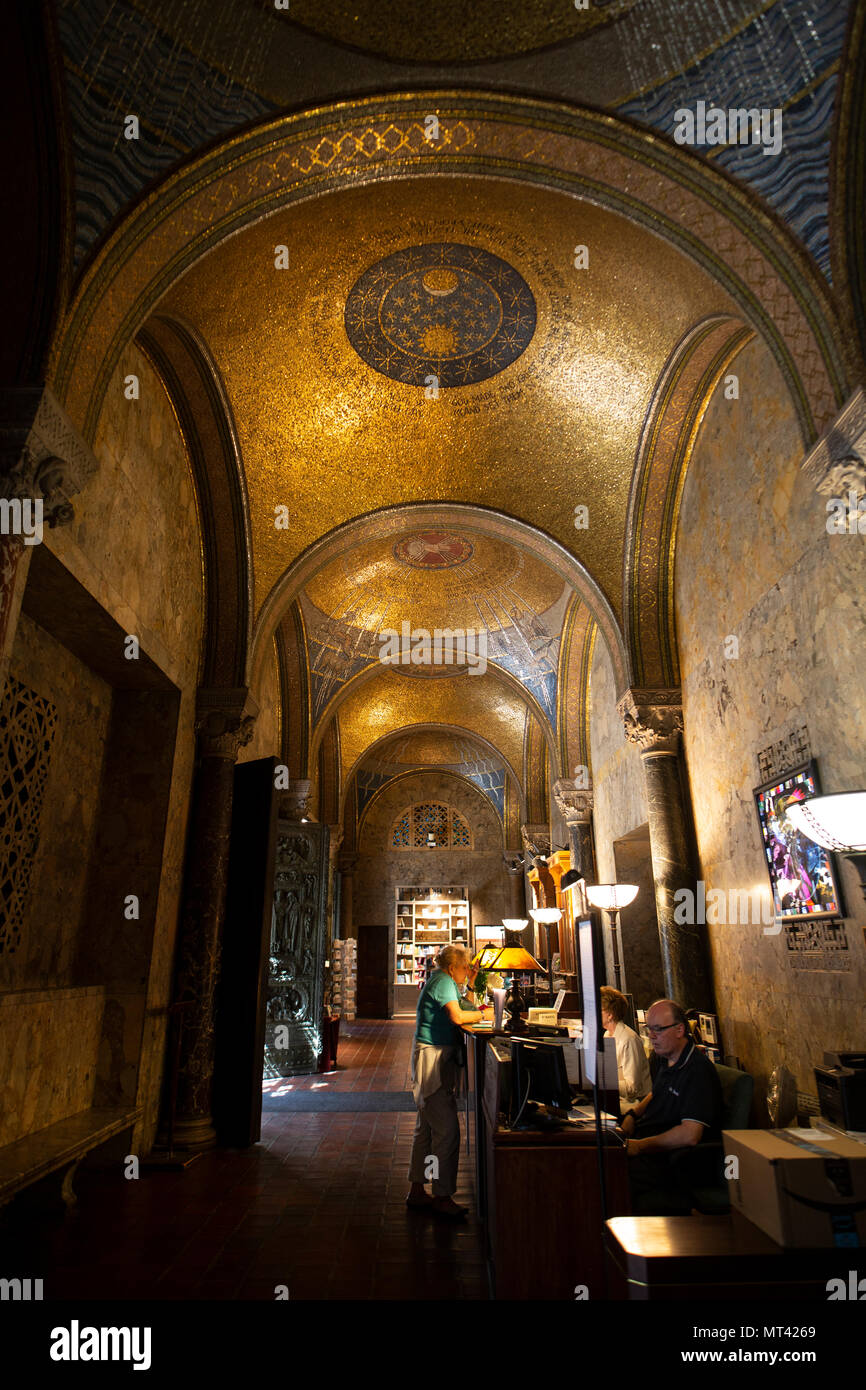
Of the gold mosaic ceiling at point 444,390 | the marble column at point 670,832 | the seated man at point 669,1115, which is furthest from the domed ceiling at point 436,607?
the seated man at point 669,1115

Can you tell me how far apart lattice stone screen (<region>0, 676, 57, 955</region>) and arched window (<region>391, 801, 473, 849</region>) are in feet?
51.3

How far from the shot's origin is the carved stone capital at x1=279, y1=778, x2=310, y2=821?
1235 cm

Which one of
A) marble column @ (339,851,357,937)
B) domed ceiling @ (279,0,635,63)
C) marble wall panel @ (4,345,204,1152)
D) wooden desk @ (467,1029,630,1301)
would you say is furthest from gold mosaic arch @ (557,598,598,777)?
wooden desk @ (467,1029,630,1301)

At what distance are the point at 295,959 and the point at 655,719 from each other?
Answer: 6.00 m

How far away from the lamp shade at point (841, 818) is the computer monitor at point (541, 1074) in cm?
157

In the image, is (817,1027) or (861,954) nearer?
(861,954)

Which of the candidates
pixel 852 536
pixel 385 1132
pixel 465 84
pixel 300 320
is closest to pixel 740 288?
pixel 852 536

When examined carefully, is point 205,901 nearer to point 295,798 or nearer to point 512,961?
point 512,961

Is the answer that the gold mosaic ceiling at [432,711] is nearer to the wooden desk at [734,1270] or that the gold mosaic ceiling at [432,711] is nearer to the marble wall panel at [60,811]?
the marble wall panel at [60,811]

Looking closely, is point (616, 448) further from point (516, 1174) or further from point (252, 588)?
point (516, 1174)

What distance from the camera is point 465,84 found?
483 centimetres

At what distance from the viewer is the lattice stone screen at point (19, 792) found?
5.39 metres

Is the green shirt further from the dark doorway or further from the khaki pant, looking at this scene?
the dark doorway

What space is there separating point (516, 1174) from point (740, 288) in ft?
17.2
